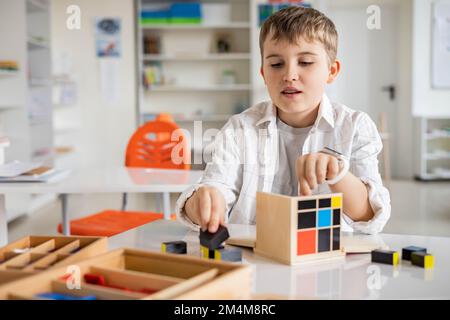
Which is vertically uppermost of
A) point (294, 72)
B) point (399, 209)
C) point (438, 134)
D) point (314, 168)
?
point (294, 72)

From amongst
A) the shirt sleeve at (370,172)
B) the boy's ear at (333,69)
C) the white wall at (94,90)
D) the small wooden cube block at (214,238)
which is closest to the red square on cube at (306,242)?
the small wooden cube block at (214,238)

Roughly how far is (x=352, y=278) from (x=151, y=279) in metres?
0.30

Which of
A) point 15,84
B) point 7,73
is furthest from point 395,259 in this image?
point 15,84

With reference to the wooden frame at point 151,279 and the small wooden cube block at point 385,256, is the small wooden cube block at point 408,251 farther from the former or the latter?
the wooden frame at point 151,279

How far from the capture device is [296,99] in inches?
47.5

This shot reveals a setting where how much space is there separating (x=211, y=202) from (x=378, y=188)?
1.17ft

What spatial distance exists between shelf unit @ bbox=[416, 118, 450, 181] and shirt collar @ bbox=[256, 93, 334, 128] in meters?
5.64

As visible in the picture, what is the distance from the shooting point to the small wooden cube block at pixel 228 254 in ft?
2.86

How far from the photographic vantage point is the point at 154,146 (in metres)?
2.73

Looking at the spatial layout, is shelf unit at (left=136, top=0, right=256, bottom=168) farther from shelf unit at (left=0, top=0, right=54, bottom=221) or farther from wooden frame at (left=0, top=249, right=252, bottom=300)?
wooden frame at (left=0, top=249, right=252, bottom=300)

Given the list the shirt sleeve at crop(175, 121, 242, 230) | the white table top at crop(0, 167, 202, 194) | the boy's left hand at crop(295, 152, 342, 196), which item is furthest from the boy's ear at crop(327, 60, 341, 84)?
the white table top at crop(0, 167, 202, 194)

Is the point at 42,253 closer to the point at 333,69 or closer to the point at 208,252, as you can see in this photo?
the point at 208,252

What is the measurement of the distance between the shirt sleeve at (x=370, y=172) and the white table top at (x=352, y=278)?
3.1 inches
